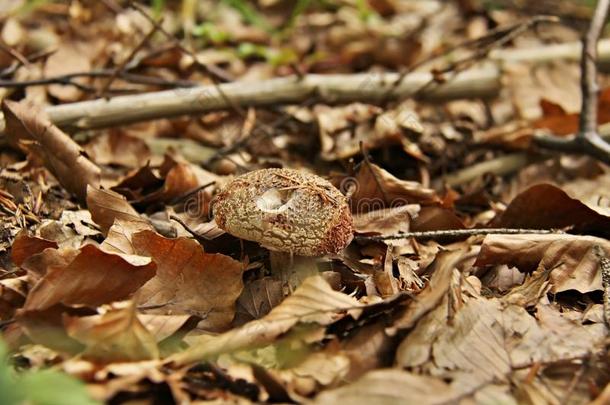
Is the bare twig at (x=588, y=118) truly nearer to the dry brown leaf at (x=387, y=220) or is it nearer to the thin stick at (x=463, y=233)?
the thin stick at (x=463, y=233)

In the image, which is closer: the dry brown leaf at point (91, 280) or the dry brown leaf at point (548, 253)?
the dry brown leaf at point (91, 280)

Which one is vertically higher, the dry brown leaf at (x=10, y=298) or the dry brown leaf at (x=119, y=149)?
the dry brown leaf at (x=10, y=298)

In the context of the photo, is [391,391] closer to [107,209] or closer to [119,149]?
[107,209]

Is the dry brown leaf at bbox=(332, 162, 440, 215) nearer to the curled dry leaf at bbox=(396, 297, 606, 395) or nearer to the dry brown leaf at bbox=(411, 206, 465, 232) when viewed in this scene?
the dry brown leaf at bbox=(411, 206, 465, 232)

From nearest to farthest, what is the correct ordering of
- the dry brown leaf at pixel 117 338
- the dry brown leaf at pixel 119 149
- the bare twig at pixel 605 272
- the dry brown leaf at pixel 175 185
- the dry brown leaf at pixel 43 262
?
the dry brown leaf at pixel 117 338
the dry brown leaf at pixel 43 262
the bare twig at pixel 605 272
the dry brown leaf at pixel 175 185
the dry brown leaf at pixel 119 149

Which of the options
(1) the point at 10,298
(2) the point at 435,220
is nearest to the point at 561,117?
(2) the point at 435,220

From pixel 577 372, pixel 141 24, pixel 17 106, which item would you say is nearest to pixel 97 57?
pixel 141 24

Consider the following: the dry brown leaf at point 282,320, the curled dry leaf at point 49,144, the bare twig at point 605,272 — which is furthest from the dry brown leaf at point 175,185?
the bare twig at point 605,272
